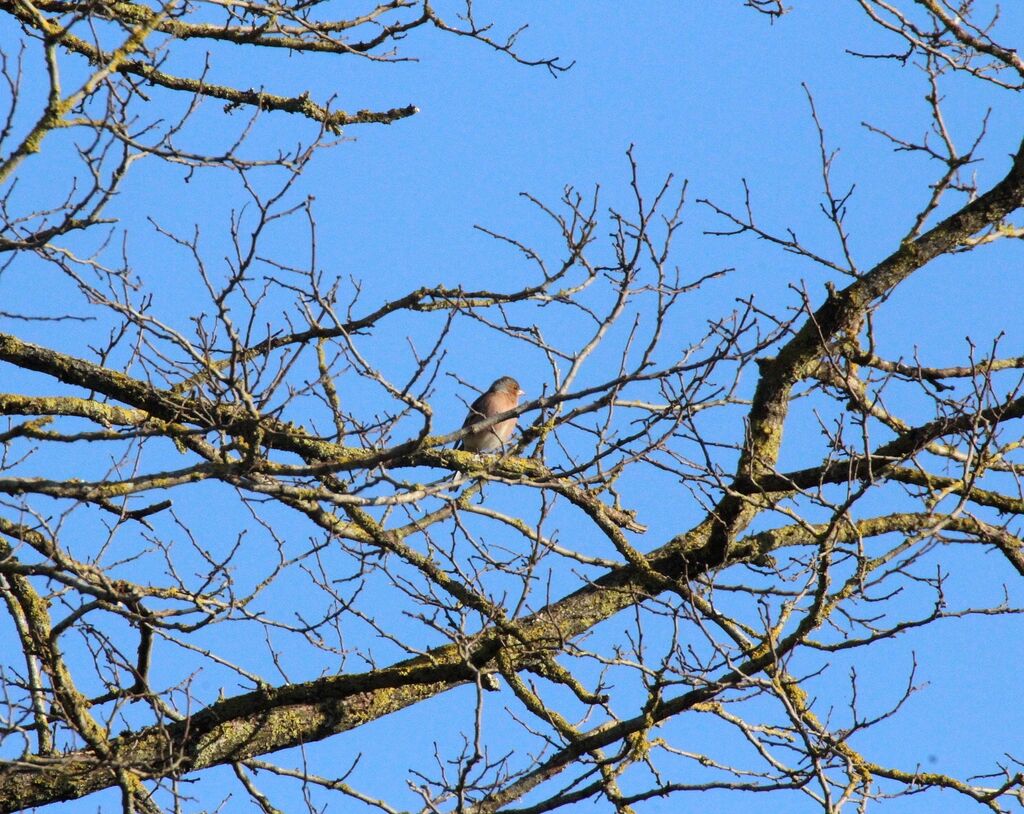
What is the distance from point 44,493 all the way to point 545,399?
55.8 inches

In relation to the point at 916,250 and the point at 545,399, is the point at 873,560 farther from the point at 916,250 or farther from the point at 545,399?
the point at 545,399

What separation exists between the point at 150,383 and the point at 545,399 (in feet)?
5.76

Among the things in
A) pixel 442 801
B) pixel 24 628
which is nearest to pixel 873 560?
pixel 442 801

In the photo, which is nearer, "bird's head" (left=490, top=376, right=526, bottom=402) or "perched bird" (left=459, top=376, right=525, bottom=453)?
"perched bird" (left=459, top=376, right=525, bottom=453)

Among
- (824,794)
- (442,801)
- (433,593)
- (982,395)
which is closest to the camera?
(824,794)

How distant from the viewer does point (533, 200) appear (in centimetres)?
516

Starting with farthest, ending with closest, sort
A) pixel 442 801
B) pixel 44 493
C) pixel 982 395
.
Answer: pixel 442 801 → pixel 982 395 → pixel 44 493

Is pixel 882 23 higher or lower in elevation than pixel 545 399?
higher

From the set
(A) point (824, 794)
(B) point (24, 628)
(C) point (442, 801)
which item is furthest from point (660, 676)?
(B) point (24, 628)

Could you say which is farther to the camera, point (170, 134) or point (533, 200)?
point (533, 200)

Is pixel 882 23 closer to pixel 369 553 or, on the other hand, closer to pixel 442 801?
pixel 369 553

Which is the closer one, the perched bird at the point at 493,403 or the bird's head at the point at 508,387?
the perched bird at the point at 493,403

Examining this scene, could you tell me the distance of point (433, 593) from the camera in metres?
5.14

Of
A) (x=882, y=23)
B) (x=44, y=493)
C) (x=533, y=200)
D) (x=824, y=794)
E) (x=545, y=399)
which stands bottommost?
(x=824, y=794)
